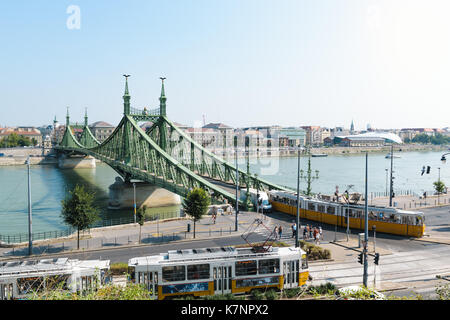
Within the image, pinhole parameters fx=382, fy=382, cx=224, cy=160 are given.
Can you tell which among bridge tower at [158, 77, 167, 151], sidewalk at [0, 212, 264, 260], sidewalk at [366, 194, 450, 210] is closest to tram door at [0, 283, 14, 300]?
sidewalk at [0, 212, 264, 260]

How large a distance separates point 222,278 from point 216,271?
36 centimetres

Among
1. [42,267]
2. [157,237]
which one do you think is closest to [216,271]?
[42,267]

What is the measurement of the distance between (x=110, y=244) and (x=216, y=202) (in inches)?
587

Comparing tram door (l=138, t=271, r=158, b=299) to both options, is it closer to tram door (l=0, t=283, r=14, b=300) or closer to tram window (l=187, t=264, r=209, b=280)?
tram window (l=187, t=264, r=209, b=280)

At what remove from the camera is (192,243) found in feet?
81.9

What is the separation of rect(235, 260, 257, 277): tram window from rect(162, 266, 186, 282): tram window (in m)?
2.07

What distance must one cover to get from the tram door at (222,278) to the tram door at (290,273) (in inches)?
90.1

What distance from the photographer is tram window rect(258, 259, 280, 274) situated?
14844mm

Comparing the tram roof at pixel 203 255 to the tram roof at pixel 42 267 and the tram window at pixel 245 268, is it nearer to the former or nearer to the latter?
the tram window at pixel 245 268

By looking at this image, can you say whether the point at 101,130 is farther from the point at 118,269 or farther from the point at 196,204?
the point at 118,269

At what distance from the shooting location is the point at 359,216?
2794cm

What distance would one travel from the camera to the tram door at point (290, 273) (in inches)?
598

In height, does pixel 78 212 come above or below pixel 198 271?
above
